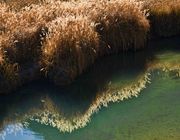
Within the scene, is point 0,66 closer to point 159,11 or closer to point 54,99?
point 54,99

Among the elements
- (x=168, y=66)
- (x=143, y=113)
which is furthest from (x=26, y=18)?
(x=143, y=113)

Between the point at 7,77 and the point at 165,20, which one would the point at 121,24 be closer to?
the point at 165,20

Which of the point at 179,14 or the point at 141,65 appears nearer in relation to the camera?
the point at 141,65

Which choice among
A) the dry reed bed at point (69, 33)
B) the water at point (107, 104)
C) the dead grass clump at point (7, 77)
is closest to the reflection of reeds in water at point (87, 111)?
the water at point (107, 104)

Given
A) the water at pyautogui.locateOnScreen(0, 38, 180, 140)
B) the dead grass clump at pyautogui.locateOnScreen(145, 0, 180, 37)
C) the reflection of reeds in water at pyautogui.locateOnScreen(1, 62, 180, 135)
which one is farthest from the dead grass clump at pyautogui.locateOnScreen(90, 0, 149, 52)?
the reflection of reeds in water at pyautogui.locateOnScreen(1, 62, 180, 135)

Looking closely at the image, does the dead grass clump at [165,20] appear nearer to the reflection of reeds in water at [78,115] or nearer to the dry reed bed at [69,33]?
the dry reed bed at [69,33]

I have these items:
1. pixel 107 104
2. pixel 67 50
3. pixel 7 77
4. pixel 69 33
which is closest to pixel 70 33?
pixel 69 33
